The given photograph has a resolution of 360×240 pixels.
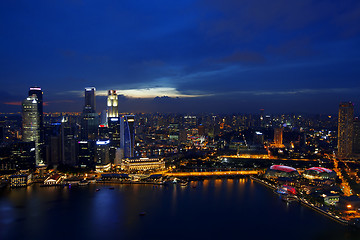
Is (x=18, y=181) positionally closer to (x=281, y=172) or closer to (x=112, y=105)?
(x=281, y=172)

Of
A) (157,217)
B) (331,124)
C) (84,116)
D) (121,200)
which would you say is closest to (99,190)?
(121,200)

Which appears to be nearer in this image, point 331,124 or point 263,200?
point 263,200

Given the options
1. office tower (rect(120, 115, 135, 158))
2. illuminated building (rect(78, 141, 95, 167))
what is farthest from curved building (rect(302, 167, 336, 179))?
illuminated building (rect(78, 141, 95, 167))

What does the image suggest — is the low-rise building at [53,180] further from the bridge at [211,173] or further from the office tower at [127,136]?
the office tower at [127,136]

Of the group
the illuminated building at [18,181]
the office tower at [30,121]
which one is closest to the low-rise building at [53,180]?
the illuminated building at [18,181]

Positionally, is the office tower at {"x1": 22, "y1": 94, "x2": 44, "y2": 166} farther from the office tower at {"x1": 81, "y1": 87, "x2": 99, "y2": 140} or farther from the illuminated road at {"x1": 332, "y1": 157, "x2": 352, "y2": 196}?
the illuminated road at {"x1": 332, "y1": 157, "x2": 352, "y2": 196}

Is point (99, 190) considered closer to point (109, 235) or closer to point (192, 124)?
point (109, 235)
